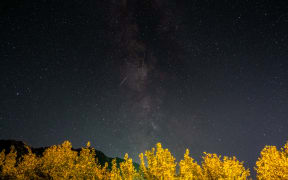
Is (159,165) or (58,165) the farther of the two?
(58,165)

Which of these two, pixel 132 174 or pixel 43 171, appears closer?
pixel 132 174

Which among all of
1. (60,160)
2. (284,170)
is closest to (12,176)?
(60,160)

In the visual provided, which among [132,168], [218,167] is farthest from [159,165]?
[218,167]

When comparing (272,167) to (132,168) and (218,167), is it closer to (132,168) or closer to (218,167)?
(218,167)

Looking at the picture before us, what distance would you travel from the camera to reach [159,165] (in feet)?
54.9

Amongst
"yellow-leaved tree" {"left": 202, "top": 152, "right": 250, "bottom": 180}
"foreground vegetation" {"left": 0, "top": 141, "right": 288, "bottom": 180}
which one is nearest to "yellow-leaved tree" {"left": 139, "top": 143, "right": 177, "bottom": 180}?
"foreground vegetation" {"left": 0, "top": 141, "right": 288, "bottom": 180}

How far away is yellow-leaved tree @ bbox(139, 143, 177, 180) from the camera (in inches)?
615

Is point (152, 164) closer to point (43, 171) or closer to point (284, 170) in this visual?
point (43, 171)

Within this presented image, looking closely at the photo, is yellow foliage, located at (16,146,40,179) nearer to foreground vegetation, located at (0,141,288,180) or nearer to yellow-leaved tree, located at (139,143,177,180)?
foreground vegetation, located at (0,141,288,180)

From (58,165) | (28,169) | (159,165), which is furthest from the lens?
(58,165)

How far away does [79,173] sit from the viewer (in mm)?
19062

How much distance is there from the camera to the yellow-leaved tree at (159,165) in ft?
51.2

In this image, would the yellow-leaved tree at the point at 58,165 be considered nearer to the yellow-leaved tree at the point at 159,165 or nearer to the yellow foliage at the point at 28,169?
the yellow foliage at the point at 28,169

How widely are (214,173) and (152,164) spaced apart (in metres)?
11.5
